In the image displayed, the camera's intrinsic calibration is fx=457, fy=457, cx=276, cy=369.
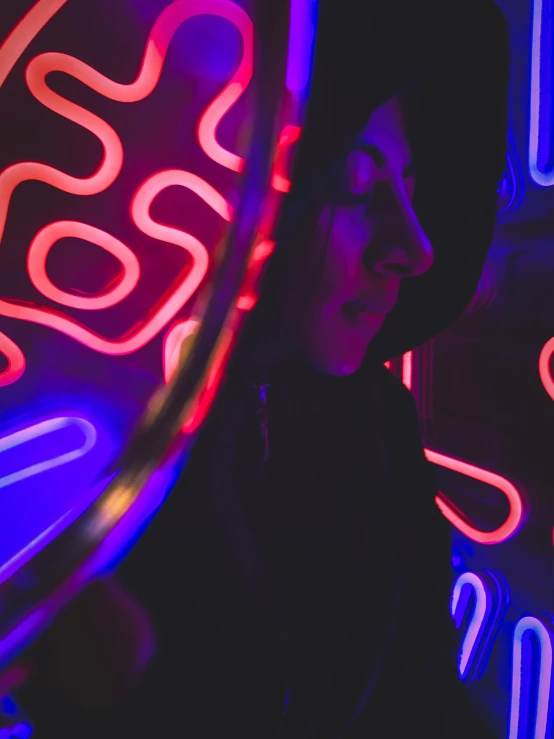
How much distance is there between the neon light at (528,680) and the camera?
984mm

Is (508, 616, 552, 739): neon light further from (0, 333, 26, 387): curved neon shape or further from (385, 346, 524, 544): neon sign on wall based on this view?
(0, 333, 26, 387): curved neon shape

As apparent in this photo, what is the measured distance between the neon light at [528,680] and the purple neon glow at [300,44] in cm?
118

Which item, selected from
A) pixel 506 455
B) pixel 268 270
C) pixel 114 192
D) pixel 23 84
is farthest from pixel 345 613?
pixel 23 84

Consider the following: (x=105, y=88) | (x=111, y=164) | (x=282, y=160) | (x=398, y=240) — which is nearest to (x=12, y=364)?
(x=111, y=164)

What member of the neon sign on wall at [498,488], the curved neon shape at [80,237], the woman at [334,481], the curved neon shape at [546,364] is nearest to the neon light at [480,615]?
the neon sign on wall at [498,488]

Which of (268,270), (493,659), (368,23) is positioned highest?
(368,23)

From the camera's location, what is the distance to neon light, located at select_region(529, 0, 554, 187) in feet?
2.99

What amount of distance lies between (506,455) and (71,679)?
111cm

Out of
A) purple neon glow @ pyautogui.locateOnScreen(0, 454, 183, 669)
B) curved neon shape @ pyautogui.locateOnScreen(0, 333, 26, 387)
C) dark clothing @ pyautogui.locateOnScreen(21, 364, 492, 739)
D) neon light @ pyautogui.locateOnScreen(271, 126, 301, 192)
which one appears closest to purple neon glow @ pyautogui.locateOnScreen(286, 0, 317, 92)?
neon light @ pyautogui.locateOnScreen(271, 126, 301, 192)

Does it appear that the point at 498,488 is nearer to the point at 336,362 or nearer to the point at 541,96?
the point at 336,362

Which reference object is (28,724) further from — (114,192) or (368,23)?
(114,192)

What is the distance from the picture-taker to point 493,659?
1273 millimetres

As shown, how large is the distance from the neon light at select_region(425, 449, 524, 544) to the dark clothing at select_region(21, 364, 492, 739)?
0.80ft

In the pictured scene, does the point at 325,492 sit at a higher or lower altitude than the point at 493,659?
higher
